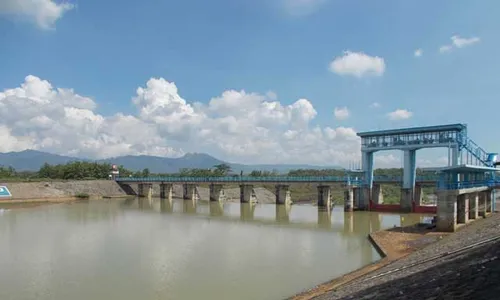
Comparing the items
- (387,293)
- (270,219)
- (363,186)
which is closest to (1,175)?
(270,219)

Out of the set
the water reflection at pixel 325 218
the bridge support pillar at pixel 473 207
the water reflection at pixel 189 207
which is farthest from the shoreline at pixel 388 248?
the water reflection at pixel 189 207

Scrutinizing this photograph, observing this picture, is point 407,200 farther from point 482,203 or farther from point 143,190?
point 143,190

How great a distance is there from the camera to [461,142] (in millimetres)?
39094

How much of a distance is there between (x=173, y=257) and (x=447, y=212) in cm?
1771

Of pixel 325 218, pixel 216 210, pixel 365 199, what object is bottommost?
pixel 216 210

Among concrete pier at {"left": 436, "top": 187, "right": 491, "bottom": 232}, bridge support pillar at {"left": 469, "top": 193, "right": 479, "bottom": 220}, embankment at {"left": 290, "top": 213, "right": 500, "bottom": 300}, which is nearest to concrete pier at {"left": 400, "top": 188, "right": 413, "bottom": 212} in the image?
bridge support pillar at {"left": 469, "top": 193, "right": 479, "bottom": 220}

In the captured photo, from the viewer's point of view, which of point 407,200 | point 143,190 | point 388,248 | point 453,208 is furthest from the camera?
point 143,190

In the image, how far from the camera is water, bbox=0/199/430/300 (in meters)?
14.8

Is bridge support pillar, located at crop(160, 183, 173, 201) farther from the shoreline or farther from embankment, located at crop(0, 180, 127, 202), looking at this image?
the shoreline

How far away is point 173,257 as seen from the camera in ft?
67.1

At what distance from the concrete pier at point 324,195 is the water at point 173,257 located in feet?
43.0

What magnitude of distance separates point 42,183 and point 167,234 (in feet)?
146

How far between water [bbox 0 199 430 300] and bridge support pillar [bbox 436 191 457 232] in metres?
4.96

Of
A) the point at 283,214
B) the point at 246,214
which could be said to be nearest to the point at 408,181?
the point at 283,214
